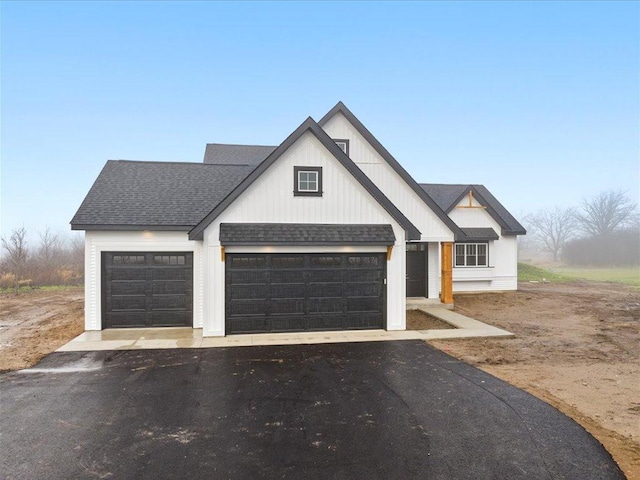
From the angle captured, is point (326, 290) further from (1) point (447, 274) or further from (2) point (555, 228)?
(2) point (555, 228)

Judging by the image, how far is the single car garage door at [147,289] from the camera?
12.0 meters

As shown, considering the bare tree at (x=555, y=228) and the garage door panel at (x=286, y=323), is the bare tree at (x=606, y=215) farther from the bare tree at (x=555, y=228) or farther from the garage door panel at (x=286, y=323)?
the garage door panel at (x=286, y=323)

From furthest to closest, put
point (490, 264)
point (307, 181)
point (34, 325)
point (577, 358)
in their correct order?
point (490, 264)
point (34, 325)
point (307, 181)
point (577, 358)

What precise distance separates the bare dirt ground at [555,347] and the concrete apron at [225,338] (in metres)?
0.62

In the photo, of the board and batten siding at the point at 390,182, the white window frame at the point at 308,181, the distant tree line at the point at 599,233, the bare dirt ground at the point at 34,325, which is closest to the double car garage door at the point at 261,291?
the bare dirt ground at the point at 34,325

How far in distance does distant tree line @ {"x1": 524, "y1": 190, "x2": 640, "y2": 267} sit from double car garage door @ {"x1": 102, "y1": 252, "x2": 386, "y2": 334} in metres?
56.4

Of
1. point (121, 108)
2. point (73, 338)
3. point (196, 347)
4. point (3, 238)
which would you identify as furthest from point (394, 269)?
point (121, 108)

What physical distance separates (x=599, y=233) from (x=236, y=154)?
2559 inches

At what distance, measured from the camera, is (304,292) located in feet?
37.3

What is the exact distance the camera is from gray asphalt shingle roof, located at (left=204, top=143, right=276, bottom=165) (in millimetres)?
20844

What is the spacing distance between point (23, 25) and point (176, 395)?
105 ft

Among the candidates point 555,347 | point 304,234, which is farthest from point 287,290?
point 555,347

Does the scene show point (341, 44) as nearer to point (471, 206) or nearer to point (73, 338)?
point (471, 206)

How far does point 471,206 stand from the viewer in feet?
68.0
